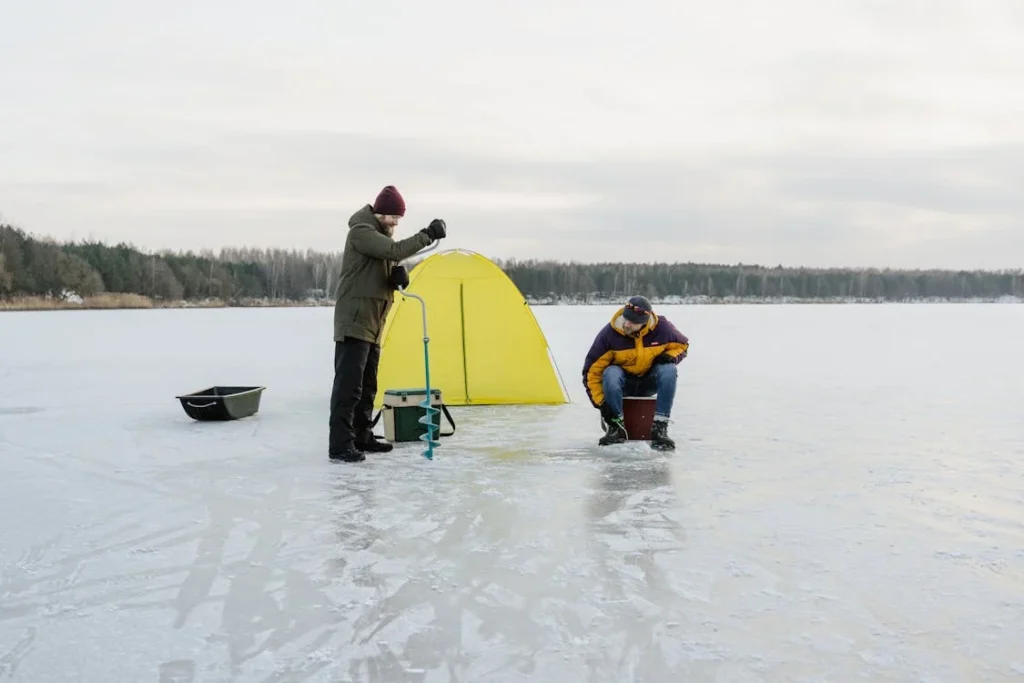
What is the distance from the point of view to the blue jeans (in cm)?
600

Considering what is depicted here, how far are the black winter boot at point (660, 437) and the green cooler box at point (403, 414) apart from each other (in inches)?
59.9

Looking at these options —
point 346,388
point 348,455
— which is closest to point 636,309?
point 346,388

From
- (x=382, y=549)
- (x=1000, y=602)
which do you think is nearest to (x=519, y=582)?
(x=382, y=549)

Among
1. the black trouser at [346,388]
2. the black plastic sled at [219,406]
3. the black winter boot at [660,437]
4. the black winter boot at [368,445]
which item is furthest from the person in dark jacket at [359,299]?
the black plastic sled at [219,406]

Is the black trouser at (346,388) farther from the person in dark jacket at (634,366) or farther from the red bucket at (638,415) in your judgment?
the red bucket at (638,415)

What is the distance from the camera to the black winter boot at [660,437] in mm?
5988

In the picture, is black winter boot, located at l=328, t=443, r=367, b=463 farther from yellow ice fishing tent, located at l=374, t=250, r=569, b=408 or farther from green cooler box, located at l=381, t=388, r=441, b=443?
yellow ice fishing tent, located at l=374, t=250, r=569, b=408

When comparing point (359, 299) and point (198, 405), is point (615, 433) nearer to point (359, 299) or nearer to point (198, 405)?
point (359, 299)

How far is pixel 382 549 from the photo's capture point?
12.1ft

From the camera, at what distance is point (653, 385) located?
6258 mm

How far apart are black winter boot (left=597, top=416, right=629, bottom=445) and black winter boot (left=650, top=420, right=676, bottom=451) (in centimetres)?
21

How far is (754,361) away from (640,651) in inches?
461

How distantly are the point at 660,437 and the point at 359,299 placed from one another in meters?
2.23

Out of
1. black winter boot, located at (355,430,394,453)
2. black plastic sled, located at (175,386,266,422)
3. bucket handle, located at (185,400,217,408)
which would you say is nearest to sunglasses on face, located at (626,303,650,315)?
black winter boot, located at (355,430,394,453)
